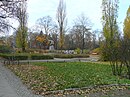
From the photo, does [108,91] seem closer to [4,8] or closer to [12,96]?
[12,96]

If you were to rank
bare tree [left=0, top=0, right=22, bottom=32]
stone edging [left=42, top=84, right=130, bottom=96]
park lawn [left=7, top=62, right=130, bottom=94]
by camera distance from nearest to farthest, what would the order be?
stone edging [left=42, top=84, right=130, bottom=96], park lawn [left=7, top=62, right=130, bottom=94], bare tree [left=0, top=0, right=22, bottom=32]

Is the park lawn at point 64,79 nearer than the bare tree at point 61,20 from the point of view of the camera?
Yes

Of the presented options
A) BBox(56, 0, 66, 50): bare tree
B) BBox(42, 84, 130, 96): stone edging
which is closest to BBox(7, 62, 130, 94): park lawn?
BBox(42, 84, 130, 96): stone edging

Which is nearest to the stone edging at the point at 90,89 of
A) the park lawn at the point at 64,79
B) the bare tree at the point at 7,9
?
the park lawn at the point at 64,79

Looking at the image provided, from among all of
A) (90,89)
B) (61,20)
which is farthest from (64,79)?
(61,20)

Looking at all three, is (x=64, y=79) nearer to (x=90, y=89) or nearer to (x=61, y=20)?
(x=90, y=89)

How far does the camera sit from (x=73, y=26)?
7769 cm

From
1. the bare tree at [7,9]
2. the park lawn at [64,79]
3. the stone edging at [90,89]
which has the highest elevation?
the bare tree at [7,9]

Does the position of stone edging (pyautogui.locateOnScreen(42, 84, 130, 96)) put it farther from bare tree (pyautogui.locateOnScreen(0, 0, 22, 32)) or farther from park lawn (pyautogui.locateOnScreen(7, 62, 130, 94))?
bare tree (pyautogui.locateOnScreen(0, 0, 22, 32))

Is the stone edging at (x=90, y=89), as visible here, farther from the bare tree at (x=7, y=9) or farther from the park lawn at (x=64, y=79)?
the bare tree at (x=7, y=9)

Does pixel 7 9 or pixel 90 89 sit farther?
pixel 7 9

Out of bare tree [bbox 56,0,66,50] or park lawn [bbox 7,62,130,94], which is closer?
park lawn [bbox 7,62,130,94]

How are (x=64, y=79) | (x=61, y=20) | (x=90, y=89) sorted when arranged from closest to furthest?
(x=90, y=89), (x=64, y=79), (x=61, y=20)

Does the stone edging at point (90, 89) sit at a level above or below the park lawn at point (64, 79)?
below
